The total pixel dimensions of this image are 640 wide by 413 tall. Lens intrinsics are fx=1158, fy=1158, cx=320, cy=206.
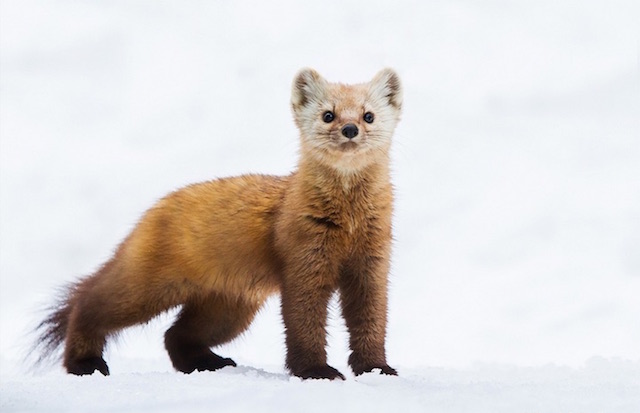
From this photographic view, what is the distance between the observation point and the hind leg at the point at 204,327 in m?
5.93

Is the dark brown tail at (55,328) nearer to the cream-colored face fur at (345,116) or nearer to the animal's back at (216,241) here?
the animal's back at (216,241)

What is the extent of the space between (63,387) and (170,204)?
1585mm

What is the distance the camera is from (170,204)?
587 centimetres

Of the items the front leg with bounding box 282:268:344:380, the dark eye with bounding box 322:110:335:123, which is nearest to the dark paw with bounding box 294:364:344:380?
the front leg with bounding box 282:268:344:380

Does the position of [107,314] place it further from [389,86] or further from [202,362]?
[389,86]

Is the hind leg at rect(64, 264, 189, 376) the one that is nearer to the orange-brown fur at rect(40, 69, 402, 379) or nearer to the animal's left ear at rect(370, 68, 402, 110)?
the orange-brown fur at rect(40, 69, 402, 379)

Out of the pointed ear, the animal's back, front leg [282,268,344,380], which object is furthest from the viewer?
the animal's back

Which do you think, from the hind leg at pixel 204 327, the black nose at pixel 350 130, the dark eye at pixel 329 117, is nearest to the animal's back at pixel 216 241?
the hind leg at pixel 204 327

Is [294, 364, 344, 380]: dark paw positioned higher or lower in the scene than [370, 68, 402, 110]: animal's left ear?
lower

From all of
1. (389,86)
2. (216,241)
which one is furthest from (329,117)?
(216,241)

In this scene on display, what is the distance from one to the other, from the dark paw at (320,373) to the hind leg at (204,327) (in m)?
0.97

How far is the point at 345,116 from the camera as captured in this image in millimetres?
5164

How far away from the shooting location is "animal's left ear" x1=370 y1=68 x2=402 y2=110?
5.41 m

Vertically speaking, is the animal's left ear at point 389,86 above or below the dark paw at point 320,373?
above
